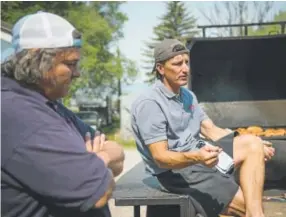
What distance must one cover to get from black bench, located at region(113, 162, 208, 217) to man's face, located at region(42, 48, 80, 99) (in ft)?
4.39

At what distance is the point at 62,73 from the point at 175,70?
185 centimetres

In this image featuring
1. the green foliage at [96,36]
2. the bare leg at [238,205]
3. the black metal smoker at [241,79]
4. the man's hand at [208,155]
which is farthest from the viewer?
the green foliage at [96,36]

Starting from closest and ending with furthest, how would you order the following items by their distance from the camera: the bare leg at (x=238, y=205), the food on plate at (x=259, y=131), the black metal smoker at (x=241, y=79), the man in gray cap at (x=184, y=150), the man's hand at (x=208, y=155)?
1. the man's hand at (x=208, y=155)
2. the man in gray cap at (x=184, y=150)
3. the bare leg at (x=238, y=205)
4. the food on plate at (x=259, y=131)
5. the black metal smoker at (x=241, y=79)

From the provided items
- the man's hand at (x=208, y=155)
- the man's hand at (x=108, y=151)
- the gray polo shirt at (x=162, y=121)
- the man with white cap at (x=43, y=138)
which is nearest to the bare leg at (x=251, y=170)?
the gray polo shirt at (x=162, y=121)

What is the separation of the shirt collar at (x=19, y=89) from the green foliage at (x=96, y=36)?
26874 millimetres

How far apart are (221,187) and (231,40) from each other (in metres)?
3.03

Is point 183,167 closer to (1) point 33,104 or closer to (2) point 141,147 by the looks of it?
(2) point 141,147

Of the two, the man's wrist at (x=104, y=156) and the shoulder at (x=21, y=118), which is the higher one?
the shoulder at (x=21, y=118)

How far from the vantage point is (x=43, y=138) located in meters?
1.90

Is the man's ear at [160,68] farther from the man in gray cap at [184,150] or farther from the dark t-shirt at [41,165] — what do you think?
the dark t-shirt at [41,165]

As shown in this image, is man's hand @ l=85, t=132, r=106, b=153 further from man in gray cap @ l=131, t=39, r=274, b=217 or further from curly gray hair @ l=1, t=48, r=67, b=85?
man in gray cap @ l=131, t=39, r=274, b=217

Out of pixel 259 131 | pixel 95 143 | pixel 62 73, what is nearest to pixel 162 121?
pixel 95 143

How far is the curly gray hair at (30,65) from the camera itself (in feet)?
6.74

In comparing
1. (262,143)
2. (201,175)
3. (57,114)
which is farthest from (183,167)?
(57,114)
